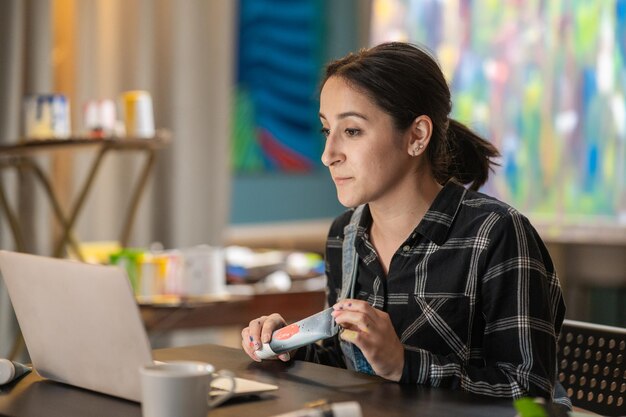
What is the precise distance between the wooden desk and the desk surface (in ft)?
5.61

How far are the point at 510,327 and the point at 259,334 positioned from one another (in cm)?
39

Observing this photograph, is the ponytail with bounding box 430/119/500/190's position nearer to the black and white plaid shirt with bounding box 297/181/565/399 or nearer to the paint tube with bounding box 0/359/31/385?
the black and white plaid shirt with bounding box 297/181/565/399

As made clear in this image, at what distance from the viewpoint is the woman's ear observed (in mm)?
1779

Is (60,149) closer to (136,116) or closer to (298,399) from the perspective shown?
(136,116)

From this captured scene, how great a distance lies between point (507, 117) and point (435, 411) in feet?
11.3

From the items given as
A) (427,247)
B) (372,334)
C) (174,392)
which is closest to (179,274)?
(427,247)

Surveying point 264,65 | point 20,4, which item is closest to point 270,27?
point 264,65

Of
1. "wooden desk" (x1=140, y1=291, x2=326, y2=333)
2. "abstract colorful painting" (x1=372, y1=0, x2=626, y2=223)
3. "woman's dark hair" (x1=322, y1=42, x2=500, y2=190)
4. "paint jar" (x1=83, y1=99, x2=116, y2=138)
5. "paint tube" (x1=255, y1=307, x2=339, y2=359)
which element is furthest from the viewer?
"abstract colorful painting" (x1=372, y1=0, x2=626, y2=223)

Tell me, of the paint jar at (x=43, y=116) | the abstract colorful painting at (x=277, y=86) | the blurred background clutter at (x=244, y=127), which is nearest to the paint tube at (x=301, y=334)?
the blurred background clutter at (x=244, y=127)

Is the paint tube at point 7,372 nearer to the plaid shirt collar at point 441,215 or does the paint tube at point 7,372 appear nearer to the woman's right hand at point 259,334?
the woman's right hand at point 259,334

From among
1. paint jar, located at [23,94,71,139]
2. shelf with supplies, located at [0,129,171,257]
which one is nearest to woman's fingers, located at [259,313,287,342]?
shelf with supplies, located at [0,129,171,257]

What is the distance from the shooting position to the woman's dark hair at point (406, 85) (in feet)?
5.71

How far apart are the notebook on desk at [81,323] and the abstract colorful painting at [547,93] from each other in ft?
10.4

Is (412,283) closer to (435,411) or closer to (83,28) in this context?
(435,411)
